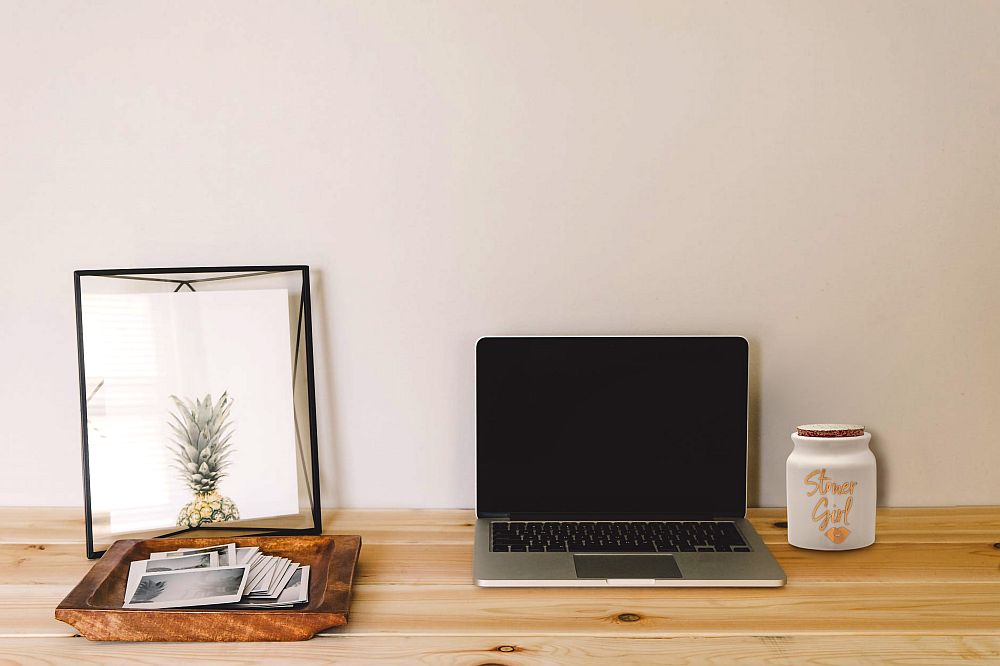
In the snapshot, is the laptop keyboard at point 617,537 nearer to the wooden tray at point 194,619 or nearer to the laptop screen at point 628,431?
the laptop screen at point 628,431

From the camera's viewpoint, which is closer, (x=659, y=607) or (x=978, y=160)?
(x=659, y=607)

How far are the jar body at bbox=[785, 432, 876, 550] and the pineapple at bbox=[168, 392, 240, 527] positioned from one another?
0.79 meters

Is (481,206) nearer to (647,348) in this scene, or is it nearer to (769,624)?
(647,348)

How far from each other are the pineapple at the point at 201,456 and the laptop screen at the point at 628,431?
375 mm

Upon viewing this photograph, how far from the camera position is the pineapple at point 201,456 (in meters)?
1.17

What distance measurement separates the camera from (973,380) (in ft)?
4.00

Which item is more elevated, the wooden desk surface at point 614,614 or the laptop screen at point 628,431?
the laptop screen at point 628,431

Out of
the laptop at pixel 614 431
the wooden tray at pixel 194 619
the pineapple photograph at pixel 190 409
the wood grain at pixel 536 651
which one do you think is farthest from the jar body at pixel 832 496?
the pineapple photograph at pixel 190 409

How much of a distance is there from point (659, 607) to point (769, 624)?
0.39 ft

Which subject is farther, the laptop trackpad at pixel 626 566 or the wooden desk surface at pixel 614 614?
the laptop trackpad at pixel 626 566

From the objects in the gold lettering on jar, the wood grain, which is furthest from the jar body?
the wood grain

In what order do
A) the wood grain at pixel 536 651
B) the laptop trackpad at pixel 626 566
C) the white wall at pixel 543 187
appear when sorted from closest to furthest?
1. the wood grain at pixel 536 651
2. the laptop trackpad at pixel 626 566
3. the white wall at pixel 543 187

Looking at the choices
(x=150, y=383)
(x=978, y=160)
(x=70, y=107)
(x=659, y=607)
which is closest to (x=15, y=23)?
(x=70, y=107)

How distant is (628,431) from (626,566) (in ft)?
0.75
